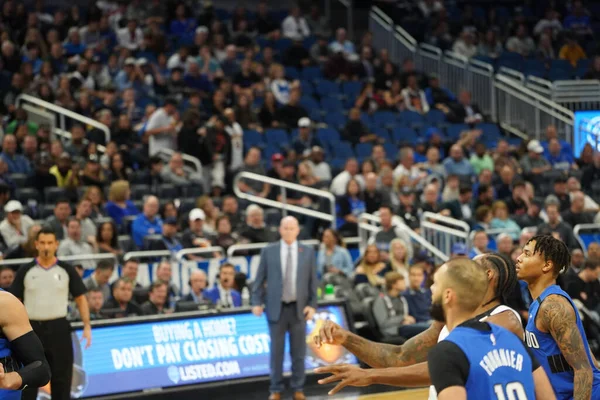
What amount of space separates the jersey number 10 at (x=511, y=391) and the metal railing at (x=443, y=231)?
34.5 feet

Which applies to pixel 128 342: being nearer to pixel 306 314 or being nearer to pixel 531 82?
pixel 306 314

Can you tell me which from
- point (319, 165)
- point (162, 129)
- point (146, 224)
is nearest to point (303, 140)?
point (319, 165)

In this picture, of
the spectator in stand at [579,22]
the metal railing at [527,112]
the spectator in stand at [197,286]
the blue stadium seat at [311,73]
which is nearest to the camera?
the spectator in stand at [197,286]

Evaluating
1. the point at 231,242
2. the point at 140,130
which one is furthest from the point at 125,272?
the point at 140,130

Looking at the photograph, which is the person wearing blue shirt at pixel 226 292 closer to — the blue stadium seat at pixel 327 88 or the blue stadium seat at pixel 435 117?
the blue stadium seat at pixel 327 88

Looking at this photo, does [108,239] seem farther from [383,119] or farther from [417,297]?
[383,119]

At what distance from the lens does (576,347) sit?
554 cm

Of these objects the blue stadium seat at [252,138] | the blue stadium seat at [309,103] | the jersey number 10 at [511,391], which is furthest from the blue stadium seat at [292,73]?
the jersey number 10 at [511,391]

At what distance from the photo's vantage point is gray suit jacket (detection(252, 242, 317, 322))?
37.1 feet

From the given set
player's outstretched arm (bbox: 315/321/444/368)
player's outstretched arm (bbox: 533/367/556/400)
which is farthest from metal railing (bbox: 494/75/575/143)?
player's outstretched arm (bbox: 533/367/556/400)

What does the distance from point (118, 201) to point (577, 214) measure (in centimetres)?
683

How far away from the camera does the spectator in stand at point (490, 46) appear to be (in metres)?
23.1

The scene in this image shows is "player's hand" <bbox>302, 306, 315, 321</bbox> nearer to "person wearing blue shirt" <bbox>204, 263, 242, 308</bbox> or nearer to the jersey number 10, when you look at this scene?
"person wearing blue shirt" <bbox>204, 263, 242, 308</bbox>

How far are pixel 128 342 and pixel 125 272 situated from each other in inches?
38.9
